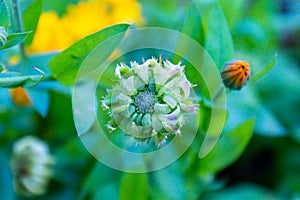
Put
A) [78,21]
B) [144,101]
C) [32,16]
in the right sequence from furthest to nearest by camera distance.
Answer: [78,21] → [32,16] → [144,101]

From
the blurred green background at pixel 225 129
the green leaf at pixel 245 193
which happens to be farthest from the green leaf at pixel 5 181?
the green leaf at pixel 245 193

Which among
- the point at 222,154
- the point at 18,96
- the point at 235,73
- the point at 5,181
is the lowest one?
the point at 5,181

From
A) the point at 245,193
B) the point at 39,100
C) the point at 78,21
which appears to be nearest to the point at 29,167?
the point at 39,100

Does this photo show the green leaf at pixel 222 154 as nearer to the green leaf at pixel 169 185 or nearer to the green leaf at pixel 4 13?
the green leaf at pixel 169 185

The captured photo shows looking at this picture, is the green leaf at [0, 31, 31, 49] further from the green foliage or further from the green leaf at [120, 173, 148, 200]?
the green foliage

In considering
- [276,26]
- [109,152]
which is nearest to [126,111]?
[109,152]

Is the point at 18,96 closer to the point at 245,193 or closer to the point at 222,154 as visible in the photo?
the point at 222,154
